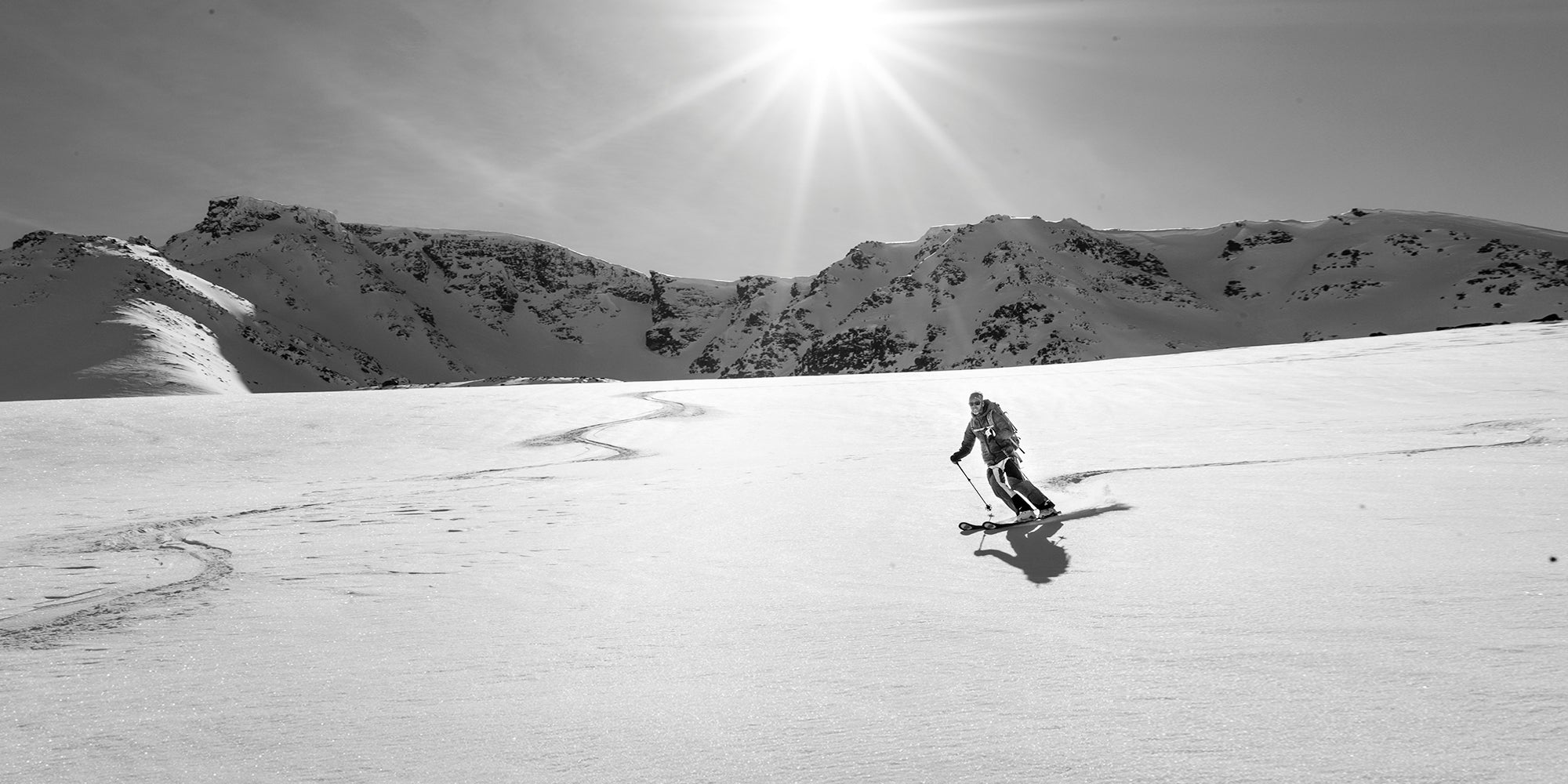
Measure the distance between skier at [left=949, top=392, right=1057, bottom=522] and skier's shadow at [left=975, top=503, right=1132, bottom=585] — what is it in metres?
0.19

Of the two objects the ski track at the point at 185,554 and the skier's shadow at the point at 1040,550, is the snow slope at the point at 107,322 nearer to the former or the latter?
the ski track at the point at 185,554

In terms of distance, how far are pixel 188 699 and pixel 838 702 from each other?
3.06 meters

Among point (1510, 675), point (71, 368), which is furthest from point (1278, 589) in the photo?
point (71, 368)

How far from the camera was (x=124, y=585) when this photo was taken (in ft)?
19.6

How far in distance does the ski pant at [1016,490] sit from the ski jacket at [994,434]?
0.30 ft

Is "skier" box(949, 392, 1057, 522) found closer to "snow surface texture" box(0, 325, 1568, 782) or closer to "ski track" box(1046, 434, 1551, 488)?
"snow surface texture" box(0, 325, 1568, 782)

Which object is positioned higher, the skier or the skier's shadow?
the skier

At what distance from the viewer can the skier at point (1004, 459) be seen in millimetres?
7863

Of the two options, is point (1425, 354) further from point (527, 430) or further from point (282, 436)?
point (282, 436)

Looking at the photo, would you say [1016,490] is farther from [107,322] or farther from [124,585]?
[107,322]

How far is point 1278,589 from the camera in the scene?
16.7 ft

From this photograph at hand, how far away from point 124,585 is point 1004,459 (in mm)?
7254

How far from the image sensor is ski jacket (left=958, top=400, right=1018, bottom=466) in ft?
26.5

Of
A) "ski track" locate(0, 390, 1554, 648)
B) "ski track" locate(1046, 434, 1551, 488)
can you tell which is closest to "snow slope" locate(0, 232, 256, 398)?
"ski track" locate(0, 390, 1554, 648)
